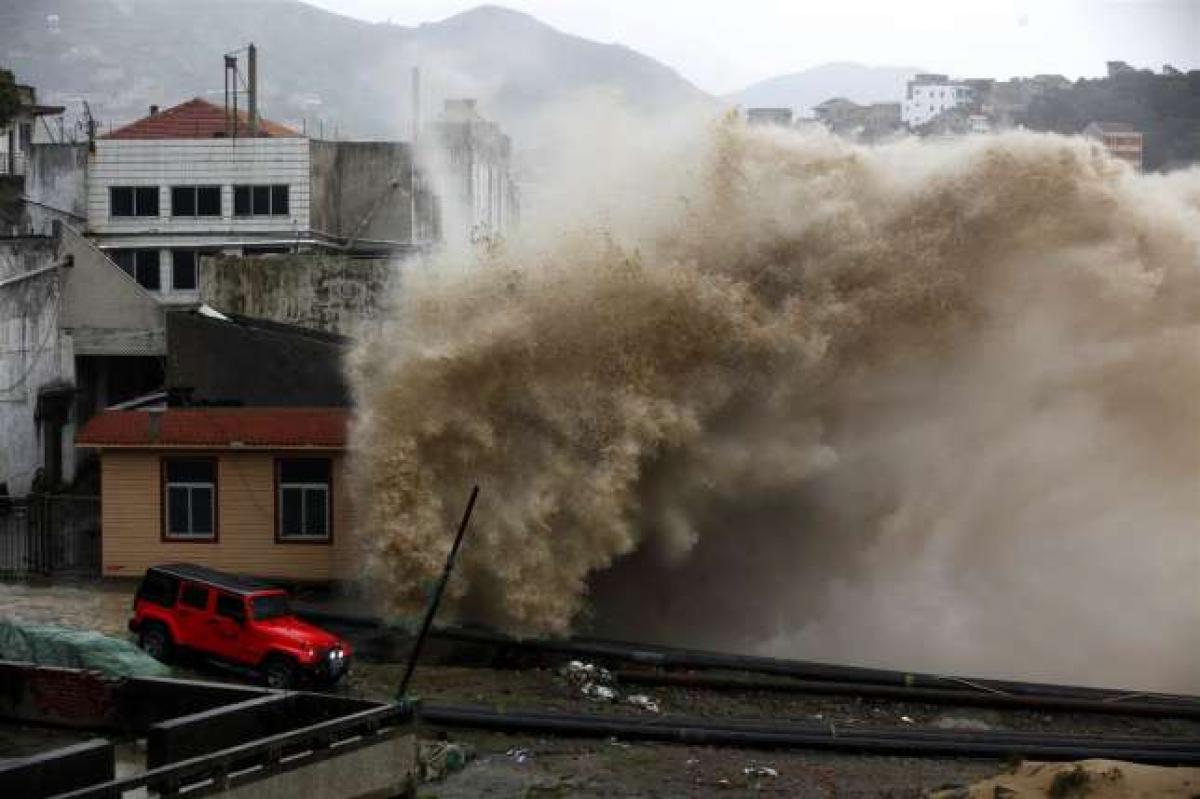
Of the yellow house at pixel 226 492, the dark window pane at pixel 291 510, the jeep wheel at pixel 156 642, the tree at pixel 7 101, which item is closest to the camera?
the jeep wheel at pixel 156 642

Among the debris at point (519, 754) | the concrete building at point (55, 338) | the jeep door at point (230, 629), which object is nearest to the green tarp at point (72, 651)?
the jeep door at point (230, 629)

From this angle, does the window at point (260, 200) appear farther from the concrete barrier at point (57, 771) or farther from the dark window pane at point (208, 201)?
the concrete barrier at point (57, 771)

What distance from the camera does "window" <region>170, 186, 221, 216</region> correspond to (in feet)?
154

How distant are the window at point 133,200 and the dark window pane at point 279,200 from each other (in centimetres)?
334

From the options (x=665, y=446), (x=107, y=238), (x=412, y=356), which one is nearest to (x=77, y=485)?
(x=107, y=238)

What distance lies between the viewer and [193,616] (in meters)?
22.0

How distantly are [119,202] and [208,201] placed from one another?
8.73 ft

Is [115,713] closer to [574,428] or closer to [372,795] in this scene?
[372,795]

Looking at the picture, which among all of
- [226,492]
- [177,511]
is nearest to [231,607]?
[226,492]

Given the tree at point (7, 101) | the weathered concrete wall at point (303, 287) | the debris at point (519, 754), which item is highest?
the tree at point (7, 101)

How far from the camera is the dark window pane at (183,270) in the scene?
154 feet

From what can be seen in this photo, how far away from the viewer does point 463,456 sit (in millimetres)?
25109

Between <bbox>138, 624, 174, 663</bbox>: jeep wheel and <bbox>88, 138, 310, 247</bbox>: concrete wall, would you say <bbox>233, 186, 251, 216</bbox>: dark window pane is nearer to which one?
<bbox>88, 138, 310, 247</bbox>: concrete wall

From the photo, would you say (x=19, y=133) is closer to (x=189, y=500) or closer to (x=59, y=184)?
(x=59, y=184)
